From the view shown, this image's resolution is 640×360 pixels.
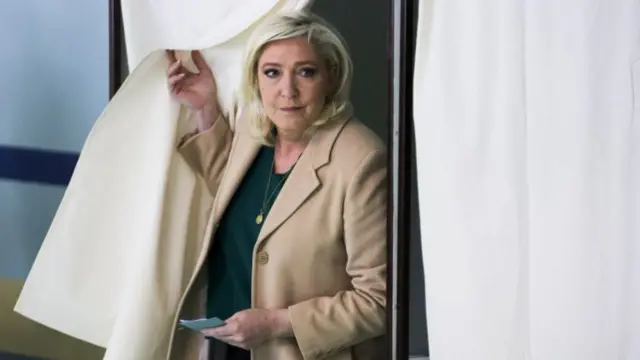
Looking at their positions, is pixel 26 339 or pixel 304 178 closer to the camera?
pixel 304 178

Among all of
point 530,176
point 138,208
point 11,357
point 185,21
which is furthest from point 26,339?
point 530,176

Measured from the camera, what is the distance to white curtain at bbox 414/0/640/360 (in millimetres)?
765

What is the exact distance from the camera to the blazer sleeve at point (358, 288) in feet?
3.10

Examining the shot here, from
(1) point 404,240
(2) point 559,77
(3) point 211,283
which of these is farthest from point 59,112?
(2) point 559,77

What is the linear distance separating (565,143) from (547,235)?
0.31 feet

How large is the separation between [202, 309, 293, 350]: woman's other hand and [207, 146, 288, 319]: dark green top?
2 centimetres

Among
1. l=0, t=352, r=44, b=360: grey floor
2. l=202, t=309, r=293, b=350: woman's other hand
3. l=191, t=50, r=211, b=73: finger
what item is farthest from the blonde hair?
l=0, t=352, r=44, b=360: grey floor

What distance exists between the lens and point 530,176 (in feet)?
2.61

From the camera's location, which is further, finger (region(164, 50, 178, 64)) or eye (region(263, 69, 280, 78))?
finger (region(164, 50, 178, 64))

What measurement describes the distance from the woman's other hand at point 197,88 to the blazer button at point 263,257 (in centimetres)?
21

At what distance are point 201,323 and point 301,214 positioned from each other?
0.21 meters

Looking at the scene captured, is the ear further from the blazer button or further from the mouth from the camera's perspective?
the blazer button

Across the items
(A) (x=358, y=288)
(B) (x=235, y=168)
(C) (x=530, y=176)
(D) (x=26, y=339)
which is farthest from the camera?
(D) (x=26, y=339)

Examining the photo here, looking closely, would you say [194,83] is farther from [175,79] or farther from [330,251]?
[330,251]
